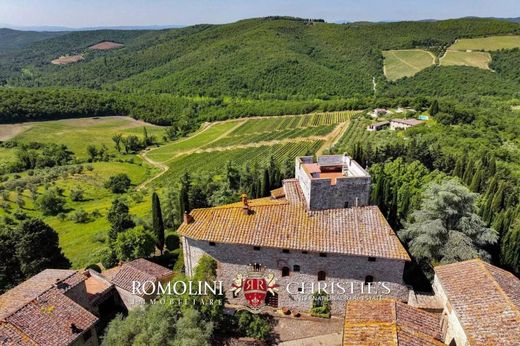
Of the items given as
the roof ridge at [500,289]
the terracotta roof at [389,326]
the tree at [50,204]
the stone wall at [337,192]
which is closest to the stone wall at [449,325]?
the terracotta roof at [389,326]

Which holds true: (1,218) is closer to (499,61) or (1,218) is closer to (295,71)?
(295,71)

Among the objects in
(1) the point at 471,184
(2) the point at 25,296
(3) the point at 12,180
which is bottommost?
(3) the point at 12,180

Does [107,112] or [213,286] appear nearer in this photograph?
[213,286]

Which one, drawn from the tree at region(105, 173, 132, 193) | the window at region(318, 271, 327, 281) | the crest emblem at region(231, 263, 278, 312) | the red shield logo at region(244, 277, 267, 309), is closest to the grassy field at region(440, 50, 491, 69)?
the tree at region(105, 173, 132, 193)

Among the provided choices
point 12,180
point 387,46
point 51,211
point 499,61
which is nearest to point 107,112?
point 12,180

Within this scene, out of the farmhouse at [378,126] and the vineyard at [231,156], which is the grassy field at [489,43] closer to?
the farmhouse at [378,126]

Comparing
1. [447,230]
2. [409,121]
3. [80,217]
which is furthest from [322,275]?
[409,121]

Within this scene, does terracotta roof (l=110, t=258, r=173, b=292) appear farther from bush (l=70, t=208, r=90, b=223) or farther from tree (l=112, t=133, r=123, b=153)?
tree (l=112, t=133, r=123, b=153)
